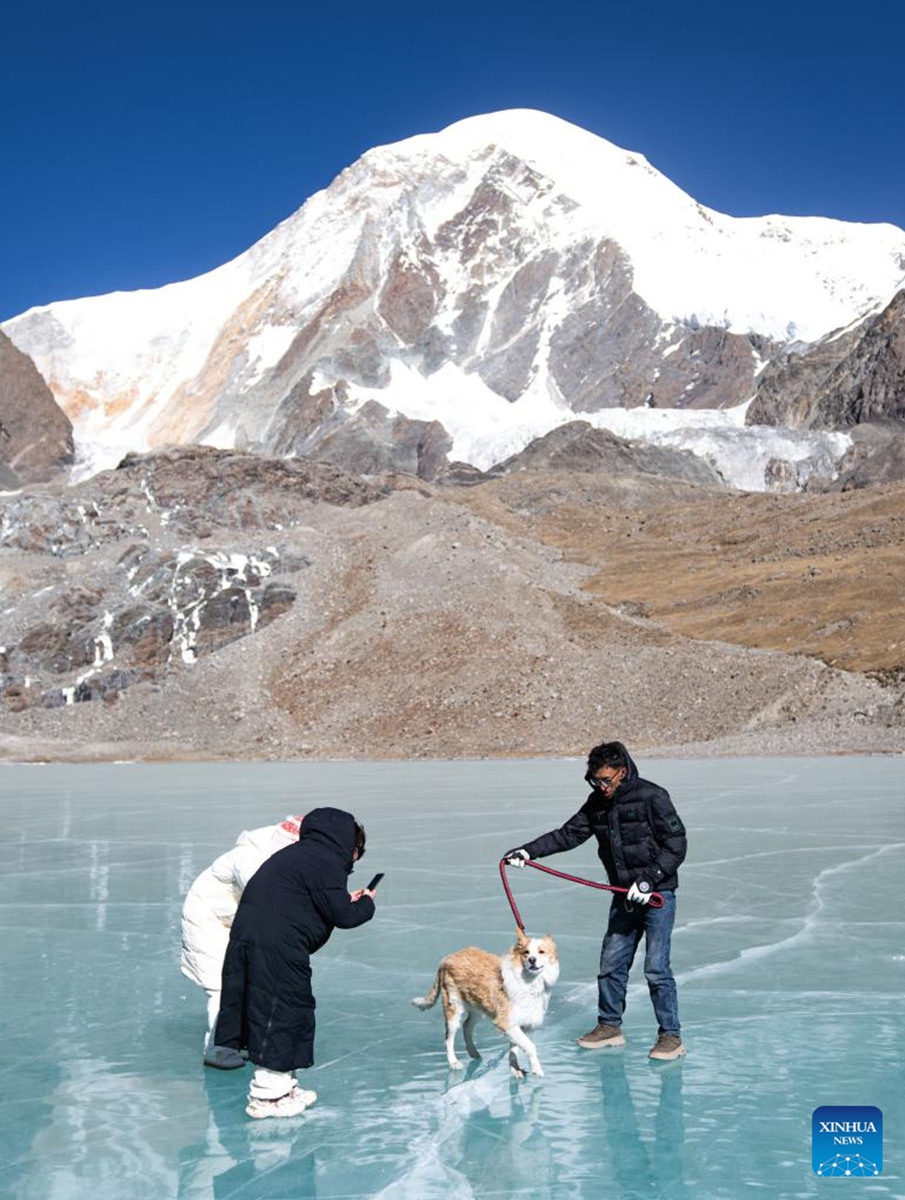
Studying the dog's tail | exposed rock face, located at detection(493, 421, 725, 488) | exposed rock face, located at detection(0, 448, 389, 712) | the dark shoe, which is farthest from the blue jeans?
exposed rock face, located at detection(493, 421, 725, 488)

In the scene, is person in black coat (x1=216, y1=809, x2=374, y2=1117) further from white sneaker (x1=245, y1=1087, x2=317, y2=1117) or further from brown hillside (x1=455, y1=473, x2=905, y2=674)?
brown hillside (x1=455, y1=473, x2=905, y2=674)

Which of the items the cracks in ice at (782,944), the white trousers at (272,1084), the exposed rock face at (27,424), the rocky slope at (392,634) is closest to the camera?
the white trousers at (272,1084)

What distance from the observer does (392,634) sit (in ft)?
160

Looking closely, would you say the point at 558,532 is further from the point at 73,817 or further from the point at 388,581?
the point at 73,817

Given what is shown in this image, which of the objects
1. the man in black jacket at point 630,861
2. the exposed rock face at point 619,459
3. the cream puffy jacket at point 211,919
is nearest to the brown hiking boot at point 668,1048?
the man in black jacket at point 630,861

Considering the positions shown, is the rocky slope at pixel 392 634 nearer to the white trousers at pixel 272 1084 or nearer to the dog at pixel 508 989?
the dog at pixel 508 989

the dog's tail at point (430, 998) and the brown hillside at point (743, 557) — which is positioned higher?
the brown hillside at point (743, 557)

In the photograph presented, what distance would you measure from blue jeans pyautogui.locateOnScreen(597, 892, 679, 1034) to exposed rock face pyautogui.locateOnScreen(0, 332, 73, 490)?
182678 mm

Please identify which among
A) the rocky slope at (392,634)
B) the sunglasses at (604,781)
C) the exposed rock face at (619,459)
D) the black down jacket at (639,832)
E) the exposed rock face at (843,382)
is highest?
the exposed rock face at (843,382)

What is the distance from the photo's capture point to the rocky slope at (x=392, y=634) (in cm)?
4231

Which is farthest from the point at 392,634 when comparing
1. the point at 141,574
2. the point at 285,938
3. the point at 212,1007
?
the point at 285,938

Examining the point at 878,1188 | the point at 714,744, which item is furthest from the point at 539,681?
the point at 878,1188

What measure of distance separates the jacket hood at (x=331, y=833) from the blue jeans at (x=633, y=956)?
A: 1.94m

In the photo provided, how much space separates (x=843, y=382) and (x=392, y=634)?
10810 centimetres
